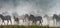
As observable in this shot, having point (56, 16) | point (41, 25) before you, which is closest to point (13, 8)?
point (41, 25)

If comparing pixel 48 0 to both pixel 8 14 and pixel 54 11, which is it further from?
pixel 8 14

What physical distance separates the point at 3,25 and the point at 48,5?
1971 mm

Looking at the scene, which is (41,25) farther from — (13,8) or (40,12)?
(13,8)

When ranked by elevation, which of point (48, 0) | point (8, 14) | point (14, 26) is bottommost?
point (14, 26)

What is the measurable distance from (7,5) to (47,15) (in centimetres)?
168

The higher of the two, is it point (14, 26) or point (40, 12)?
point (40, 12)

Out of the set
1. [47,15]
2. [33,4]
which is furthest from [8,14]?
[47,15]

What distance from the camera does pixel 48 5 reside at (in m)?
→ 7.35

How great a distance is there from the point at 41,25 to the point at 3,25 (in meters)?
1.52

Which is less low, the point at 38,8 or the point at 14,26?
the point at 38,8

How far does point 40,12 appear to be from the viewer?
7.38 metres

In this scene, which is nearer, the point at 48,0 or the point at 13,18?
the point at 48,0

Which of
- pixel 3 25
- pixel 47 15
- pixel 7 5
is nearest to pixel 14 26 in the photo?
pixel 3 25

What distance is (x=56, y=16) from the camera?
7684 mm
